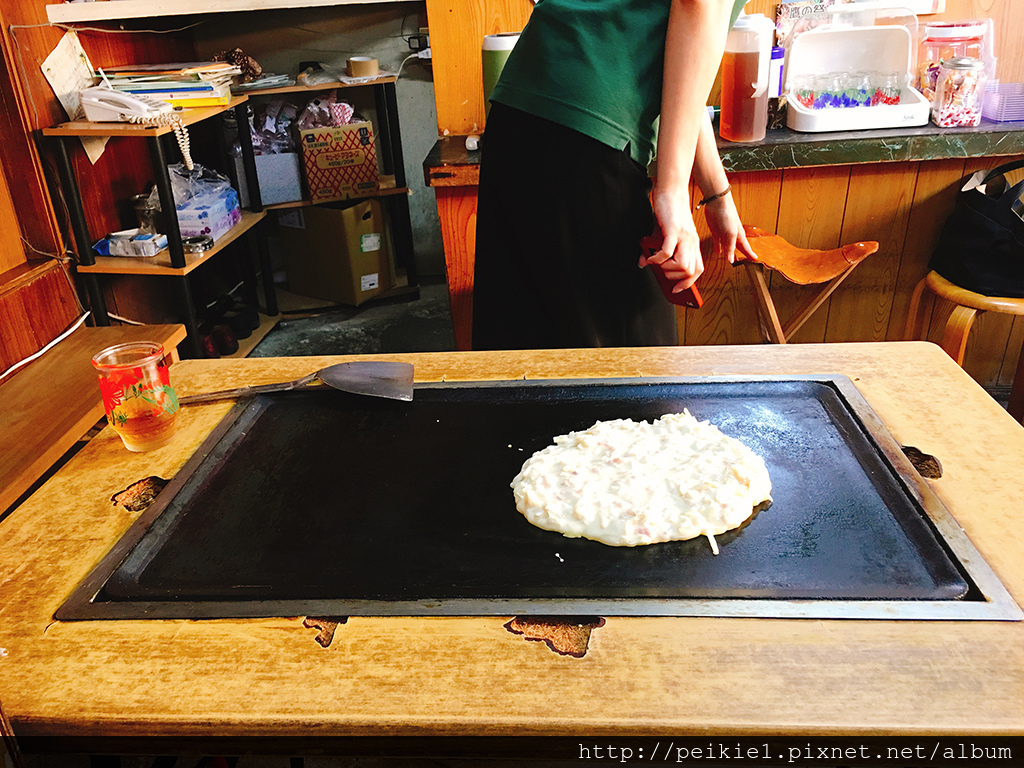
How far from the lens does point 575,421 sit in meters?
1.14

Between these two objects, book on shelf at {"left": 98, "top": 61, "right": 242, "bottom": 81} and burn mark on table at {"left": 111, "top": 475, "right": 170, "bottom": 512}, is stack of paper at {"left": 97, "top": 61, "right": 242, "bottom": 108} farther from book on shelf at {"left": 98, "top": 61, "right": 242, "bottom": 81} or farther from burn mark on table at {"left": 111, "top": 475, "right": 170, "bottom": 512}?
burn mark on table at {"left": 111, "top": 475, "right": 170, "bottom": 512}

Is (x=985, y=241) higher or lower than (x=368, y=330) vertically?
higher

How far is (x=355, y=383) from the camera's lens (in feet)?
4.03

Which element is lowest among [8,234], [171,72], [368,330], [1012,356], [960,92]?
[368,330]

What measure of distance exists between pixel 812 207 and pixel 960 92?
0.53 m

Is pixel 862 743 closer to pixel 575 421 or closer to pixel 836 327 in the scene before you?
pixel 575 421

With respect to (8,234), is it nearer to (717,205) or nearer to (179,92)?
(179,92)

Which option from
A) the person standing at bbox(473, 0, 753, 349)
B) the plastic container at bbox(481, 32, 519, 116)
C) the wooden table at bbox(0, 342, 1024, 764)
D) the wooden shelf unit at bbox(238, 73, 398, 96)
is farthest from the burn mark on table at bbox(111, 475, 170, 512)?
the wooden shelf unit at bbox(238, 73, 398, 96)

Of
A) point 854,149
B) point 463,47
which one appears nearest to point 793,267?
point 854,149

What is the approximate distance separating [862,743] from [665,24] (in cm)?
124

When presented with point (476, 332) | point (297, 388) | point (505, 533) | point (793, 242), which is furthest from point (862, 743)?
point (793, 242)

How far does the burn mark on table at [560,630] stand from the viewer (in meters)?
0.73

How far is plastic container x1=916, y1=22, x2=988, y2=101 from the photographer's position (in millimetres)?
2482

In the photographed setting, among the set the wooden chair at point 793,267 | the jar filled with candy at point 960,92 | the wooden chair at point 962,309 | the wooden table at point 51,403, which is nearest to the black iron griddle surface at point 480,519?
the wooden table at point 51,403
